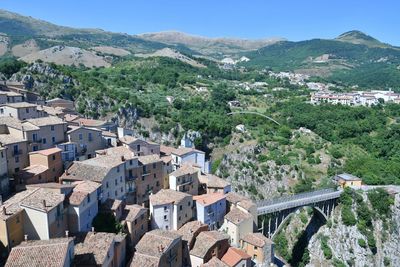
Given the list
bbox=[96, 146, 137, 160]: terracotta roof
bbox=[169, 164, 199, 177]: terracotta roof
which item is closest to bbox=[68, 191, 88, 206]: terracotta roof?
bbox=[96, 146, 137, 160]: terracotta roof

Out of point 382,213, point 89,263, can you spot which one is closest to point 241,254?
point 89,263

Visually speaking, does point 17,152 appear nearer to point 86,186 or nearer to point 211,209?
point 86,186

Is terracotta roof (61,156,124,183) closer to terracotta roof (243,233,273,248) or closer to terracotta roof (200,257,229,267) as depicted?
terracotta roof (200,257,229,267)

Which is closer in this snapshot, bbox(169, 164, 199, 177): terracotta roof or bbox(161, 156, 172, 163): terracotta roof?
bbox(169, 164, 199, 177): terracotta roof

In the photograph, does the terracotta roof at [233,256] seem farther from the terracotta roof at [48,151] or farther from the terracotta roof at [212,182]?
the terracotta roof at [48,151]

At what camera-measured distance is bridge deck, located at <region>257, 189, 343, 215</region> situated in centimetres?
5394

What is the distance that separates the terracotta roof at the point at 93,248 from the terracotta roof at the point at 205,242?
9.61 m

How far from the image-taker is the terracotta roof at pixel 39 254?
25.9 meters

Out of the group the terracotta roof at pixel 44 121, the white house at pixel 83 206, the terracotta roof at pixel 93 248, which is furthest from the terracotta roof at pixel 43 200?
the terracotta roof at pixel 44 121

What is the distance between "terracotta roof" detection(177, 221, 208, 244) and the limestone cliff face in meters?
25.1

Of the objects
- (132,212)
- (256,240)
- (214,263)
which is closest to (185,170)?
(132,212)

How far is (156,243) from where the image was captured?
3603 centimetres

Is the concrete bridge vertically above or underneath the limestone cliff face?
above

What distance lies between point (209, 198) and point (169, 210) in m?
6.35
